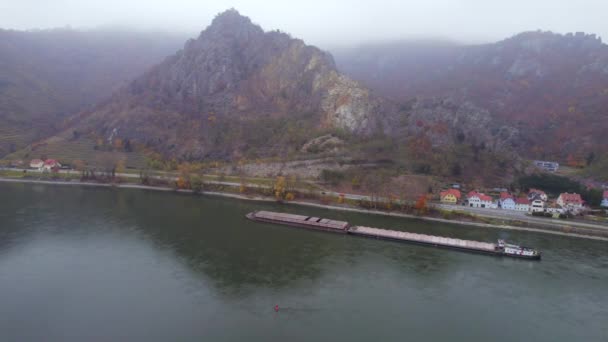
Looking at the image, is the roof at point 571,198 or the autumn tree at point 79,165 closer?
the roof at point 571,198

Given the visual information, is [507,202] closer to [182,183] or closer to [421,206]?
[421,206]

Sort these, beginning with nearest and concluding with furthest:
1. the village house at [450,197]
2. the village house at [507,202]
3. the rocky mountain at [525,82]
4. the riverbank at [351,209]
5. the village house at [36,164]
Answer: the riverbank at [351,209] → the village house at [507,202] → the village house at [450,197] → the village house at [36,164] → the rocky mountain at [525,82]

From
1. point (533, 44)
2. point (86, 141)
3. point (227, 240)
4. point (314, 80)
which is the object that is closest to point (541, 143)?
point (314, 80)

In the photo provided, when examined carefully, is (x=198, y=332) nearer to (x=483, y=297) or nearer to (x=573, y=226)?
(x=483, y=297)

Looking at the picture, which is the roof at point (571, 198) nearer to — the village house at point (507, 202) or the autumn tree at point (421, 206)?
the village house at point (507, 202)

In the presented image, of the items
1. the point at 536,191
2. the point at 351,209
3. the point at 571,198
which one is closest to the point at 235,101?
the point at 351,209

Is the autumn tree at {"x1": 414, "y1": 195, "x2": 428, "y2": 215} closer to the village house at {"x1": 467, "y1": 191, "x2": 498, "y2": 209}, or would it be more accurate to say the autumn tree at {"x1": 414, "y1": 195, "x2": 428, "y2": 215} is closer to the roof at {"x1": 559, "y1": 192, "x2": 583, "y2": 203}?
the village house at {"x1": 467, "y1": 191, "x2": 498, "y2": 209}

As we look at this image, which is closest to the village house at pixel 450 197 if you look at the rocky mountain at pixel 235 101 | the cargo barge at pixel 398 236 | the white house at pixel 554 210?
the white house at pixel 554 210
